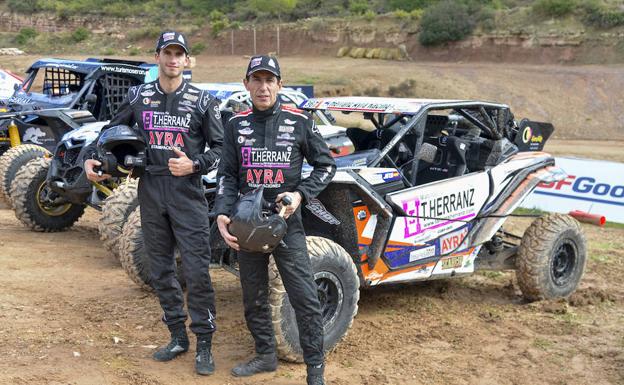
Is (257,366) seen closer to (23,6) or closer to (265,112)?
(265,112)

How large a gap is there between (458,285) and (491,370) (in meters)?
2.44

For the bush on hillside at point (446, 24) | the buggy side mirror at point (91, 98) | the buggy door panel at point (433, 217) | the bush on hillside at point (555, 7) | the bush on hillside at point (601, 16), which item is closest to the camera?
the buggy door panel at point (433, 217)

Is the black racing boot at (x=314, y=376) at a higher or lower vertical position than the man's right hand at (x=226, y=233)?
lower

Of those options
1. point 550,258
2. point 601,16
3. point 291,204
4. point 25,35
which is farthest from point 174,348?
point 25,35

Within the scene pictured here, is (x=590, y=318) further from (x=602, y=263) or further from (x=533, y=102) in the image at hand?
(x=533, y=102)

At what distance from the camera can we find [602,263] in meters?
9.28

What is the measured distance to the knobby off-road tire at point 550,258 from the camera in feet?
24.2

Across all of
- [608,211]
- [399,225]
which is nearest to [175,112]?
[399,225]

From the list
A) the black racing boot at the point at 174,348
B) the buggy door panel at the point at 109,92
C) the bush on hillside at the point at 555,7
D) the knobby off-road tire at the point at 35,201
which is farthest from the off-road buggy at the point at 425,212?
the bush on hillside at the point at 555,7

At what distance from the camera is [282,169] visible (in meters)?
4.79

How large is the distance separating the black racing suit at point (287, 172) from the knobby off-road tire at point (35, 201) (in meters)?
5.46

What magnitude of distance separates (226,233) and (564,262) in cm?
423

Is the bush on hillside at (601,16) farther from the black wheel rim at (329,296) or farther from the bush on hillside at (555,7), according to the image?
the black wheel rim at (329,296)

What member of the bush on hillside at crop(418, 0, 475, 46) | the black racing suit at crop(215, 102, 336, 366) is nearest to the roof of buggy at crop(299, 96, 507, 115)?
the black racing suit at crop(215, 102, 336, 366)
